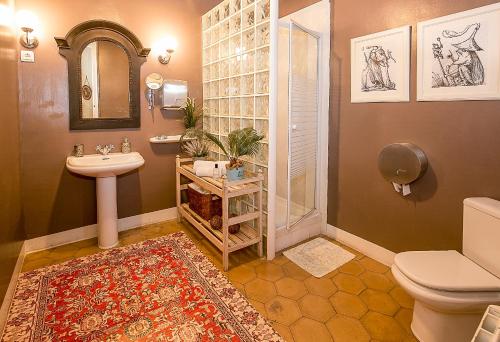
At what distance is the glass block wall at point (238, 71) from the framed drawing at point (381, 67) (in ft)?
2.67

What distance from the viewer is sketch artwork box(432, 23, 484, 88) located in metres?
1.77

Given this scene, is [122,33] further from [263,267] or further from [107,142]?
[263,267]

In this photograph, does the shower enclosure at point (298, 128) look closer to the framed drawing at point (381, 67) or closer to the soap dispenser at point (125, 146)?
the framed drawing at point (381, 67)

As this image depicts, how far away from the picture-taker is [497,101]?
5.63 ft

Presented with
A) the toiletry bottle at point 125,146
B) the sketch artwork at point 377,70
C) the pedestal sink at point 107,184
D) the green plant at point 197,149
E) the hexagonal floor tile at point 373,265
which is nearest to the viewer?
the sketch artwork at point 377,70

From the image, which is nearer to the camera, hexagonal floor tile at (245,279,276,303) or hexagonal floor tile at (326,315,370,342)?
hexagonal floor tile at (326,315,370,342)

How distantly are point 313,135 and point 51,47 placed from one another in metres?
2.52

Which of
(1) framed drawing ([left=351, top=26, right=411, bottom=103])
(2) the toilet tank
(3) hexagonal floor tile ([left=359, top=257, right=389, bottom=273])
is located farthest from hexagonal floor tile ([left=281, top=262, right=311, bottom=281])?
(1) framed drawing ([left=351, top=26, right=411, bottom=103])

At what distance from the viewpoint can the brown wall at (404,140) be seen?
1.83 m

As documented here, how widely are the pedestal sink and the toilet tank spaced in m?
2.50

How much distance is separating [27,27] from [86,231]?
1.89m

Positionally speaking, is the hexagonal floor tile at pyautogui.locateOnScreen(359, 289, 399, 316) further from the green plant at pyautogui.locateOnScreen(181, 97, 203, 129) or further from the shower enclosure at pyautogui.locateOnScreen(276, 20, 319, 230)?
the green plant at pyautogui.locateOnScreen(181, 97, 203, 129)

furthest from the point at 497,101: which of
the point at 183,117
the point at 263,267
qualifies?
the point at 183,117

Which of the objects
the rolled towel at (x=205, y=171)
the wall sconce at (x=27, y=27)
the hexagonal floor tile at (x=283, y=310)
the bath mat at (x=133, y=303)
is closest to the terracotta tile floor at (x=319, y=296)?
the hexagonal floor tile at (x=283, y=310)
